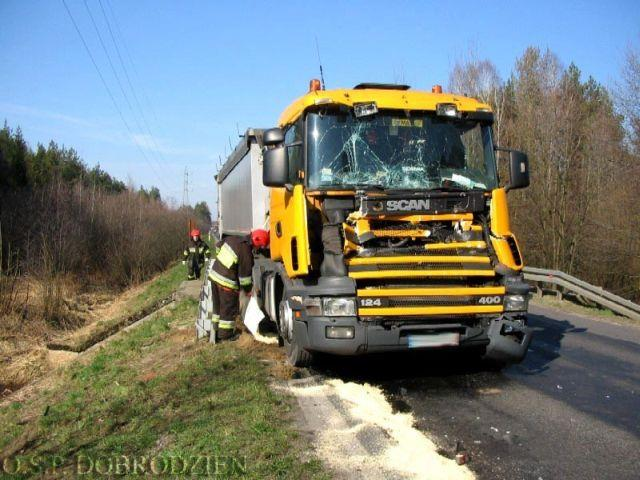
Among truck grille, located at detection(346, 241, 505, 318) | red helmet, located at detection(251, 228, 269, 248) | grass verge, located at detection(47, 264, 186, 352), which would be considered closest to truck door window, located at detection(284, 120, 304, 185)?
truck grille, located at detection(346, 241, 505, 318)

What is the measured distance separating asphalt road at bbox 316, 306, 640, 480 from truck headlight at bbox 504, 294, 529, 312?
2.69ft

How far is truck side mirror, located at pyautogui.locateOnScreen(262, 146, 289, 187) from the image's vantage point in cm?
592

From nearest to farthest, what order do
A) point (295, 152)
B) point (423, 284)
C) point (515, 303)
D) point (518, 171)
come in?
point (423, 284)
point (515, 303)
point (295, 152)
point (518, 171)

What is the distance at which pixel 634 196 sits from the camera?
55.3ft

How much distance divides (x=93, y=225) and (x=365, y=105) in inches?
763

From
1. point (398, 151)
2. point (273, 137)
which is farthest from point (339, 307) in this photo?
point (273, 137)

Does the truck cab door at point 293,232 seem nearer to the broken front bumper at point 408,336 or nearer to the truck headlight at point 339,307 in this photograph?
the truck headlight at point 339,307

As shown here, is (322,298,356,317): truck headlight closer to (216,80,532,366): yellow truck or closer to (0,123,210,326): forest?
(216,80,532,366): yellow truck

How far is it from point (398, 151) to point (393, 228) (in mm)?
926

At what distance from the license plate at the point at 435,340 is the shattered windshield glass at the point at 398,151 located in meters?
1.54

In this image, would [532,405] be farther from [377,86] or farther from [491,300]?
[377,86]

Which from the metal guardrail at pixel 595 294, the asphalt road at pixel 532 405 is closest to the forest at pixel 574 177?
the metal guardrail at pixel 595 294

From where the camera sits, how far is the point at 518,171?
6379 mm

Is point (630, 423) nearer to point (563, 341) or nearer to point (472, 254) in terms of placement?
point (472, 254)
